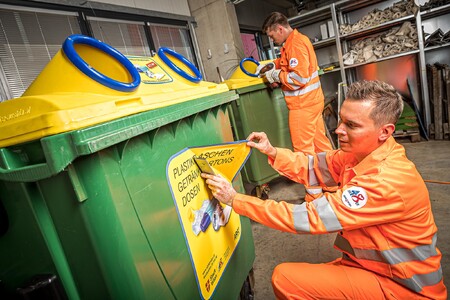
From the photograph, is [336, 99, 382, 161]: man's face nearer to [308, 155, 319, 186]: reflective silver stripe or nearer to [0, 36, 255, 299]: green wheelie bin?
[308, 155, 319, 186]: reflective silver stripe

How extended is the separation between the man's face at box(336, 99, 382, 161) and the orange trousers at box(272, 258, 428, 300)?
1.75 ft

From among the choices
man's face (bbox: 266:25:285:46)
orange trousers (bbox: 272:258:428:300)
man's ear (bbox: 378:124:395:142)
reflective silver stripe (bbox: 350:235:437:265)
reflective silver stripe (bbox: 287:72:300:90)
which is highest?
man's face (bbox: 266:25:285:46)

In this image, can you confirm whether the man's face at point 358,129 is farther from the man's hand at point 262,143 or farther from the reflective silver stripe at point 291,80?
the reflective silver stripe at point 291,80

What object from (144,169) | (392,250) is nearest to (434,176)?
(392,250)

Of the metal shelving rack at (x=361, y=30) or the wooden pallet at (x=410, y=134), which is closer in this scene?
the metal shelving rack at (x=361, y=30)

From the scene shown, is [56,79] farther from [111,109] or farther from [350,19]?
[350,19]

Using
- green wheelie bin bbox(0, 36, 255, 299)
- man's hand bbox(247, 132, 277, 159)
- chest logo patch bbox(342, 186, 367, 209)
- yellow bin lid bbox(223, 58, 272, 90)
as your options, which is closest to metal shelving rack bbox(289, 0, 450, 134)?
yellow bin lid bbox(223, 58, 272, 90)

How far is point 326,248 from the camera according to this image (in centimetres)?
207

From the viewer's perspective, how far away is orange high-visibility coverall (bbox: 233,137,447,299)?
38.3 inches

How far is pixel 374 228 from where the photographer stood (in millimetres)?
1051

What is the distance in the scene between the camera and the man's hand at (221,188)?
1138 mm

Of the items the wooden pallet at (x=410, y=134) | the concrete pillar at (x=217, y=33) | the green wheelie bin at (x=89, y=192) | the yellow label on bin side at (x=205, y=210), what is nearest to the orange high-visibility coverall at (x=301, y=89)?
the yellow label on bin side at (x=205, y=210)

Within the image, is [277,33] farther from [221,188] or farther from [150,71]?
[221,188]

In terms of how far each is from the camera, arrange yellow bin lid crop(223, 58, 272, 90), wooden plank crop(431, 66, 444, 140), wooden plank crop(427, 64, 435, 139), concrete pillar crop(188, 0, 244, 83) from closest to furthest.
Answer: yellow bin lid crop(223, 58, 272, 90) → wooden plank crop(431, 66, 444, 140) → wooden plank crop(427, 64, 435, 139) → concrete pillar crop(188, 0, 244, 83)
